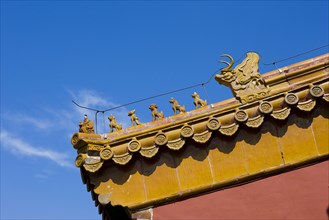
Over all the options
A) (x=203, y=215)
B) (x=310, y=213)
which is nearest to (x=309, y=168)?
(x=310, y=213)

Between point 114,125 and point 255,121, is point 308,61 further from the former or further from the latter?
point 114,125

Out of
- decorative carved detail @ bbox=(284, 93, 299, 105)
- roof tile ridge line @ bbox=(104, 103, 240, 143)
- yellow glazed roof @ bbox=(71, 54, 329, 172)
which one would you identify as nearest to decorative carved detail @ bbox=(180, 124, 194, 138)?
yellow glazed roof @ bbox=(71, 54, 329, 172)

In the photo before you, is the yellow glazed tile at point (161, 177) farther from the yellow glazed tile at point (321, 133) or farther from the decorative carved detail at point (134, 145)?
the yellow glazed tile at point (321, 133)

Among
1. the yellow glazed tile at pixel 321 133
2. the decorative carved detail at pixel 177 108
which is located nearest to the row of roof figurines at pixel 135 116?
the decorative carved detail at pixel 177 108

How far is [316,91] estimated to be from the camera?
7.46 meters

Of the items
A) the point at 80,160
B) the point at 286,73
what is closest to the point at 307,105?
the point at 286,73

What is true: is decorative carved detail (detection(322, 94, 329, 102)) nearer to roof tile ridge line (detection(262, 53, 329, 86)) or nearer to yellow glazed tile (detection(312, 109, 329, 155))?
yellow glazed tile (detection(312, 109, 329, 155))

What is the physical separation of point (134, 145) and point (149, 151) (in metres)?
0.25

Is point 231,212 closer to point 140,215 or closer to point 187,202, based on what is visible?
point 187,202

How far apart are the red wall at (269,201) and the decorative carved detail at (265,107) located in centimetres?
96

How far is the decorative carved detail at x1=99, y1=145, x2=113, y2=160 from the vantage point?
7.73m

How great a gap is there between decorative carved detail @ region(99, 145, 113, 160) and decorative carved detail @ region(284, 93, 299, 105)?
9.12ft

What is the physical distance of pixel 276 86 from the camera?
790 cm

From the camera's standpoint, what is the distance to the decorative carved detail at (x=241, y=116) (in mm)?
7597
